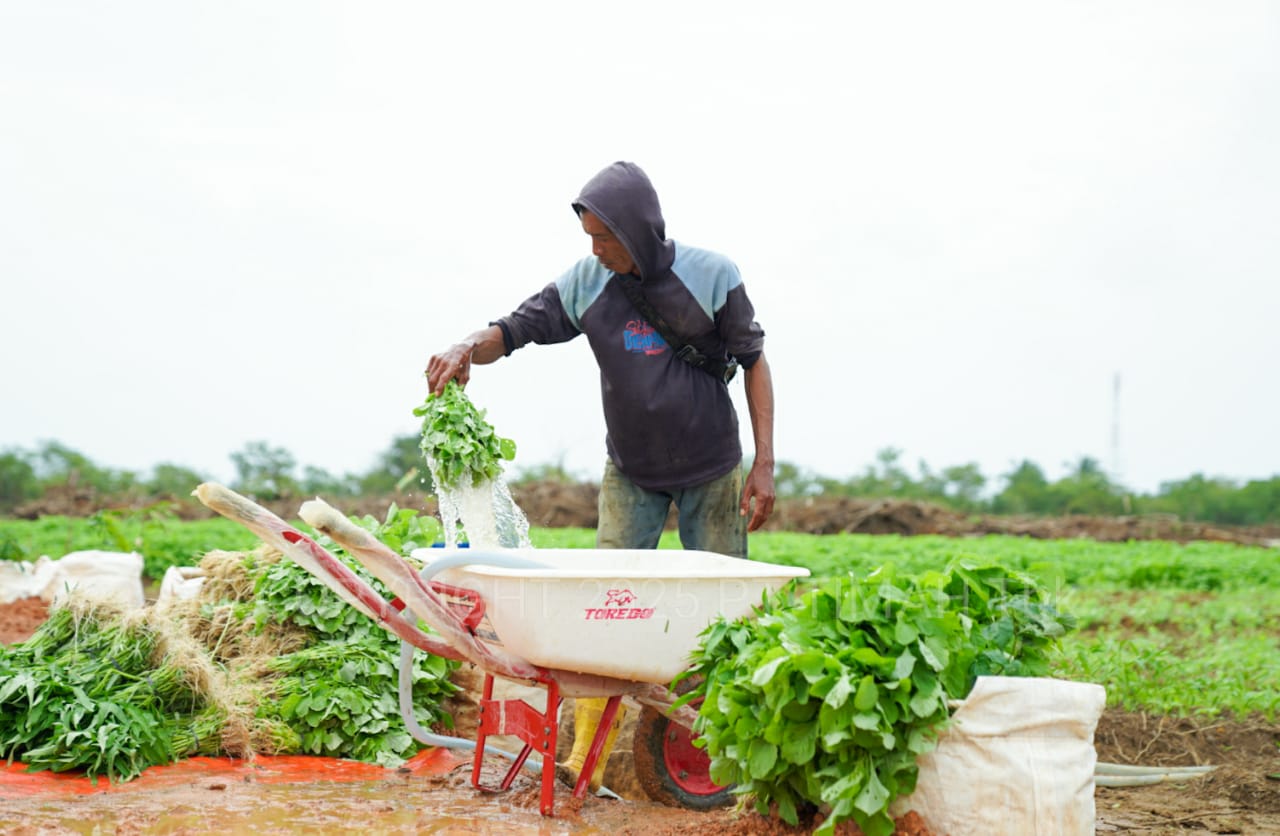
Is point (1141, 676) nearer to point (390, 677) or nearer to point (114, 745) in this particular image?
point (390, 677)

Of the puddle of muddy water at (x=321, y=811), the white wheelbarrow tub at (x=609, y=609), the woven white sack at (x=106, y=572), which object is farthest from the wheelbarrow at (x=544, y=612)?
the woven white sack at (x=106, y=572)

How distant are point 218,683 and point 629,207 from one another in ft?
8.26

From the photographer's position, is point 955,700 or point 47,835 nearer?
point 955,700

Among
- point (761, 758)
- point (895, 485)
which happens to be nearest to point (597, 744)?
point (761, 758)

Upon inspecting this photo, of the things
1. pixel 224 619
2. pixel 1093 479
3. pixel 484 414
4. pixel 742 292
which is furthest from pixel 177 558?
pixel 1093 479

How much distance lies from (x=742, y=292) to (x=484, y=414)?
1.12 m

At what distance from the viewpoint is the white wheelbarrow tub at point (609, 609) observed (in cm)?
345

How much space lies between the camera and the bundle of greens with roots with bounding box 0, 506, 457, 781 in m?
4.18

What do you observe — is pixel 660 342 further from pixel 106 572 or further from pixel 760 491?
pixel 106 572

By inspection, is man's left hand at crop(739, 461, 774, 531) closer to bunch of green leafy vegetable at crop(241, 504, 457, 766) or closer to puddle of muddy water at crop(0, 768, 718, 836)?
puddle of muddy water at crop(0, 768, 718, 836)

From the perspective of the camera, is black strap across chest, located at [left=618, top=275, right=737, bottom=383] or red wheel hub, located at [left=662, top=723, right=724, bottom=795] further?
black strap across chest, located at [left=618, top=275, right=737, bottom=383]

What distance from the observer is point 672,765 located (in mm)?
4113

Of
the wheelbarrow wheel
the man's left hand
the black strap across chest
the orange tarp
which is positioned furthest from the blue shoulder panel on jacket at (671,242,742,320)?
the orange tarp

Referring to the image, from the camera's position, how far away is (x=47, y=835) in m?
3.34
